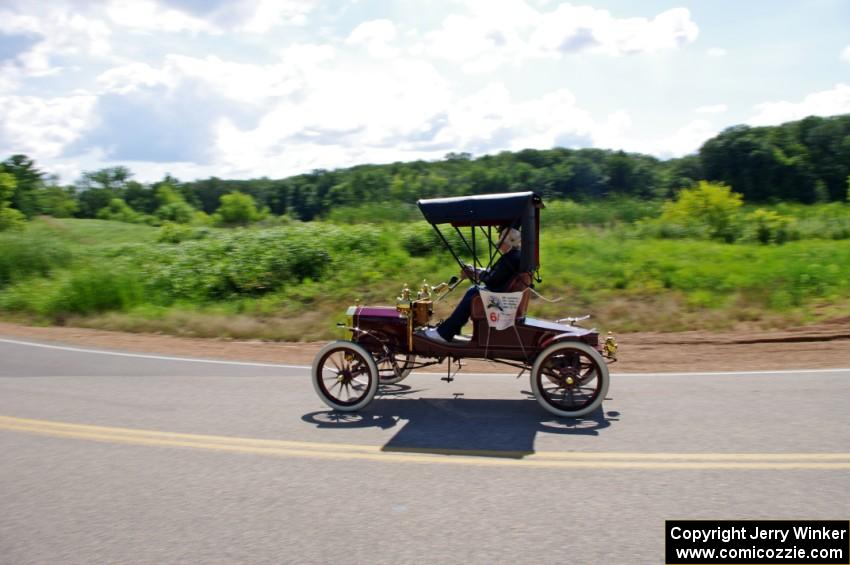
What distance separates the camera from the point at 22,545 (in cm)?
453

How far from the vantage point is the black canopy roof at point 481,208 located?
729cm

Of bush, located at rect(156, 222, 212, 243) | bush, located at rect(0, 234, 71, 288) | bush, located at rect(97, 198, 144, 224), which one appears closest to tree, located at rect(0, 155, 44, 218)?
bush, located at rect(97, 198, 144, 224)

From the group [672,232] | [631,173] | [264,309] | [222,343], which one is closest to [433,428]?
[222,343]


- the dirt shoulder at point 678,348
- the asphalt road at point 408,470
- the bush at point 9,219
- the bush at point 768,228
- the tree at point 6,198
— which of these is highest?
the tree at point 6,198

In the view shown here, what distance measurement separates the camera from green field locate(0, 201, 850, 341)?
13.9 metres

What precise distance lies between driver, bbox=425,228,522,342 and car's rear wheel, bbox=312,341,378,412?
73cm

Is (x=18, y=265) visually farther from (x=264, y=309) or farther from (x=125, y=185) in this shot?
(x=125, y=185)

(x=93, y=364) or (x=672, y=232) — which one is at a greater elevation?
(x=672, y=232)

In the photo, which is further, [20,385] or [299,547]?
[20,385]

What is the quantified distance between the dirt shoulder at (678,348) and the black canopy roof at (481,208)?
10.0 feet

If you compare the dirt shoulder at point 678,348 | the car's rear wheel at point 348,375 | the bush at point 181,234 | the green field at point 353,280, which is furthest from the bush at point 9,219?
the car's rear wheel at point 348,375

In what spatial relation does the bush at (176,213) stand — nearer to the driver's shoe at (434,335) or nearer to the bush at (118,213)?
the bush at (118,213)

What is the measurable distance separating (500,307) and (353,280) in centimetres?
1034

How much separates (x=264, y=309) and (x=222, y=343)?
348cm
